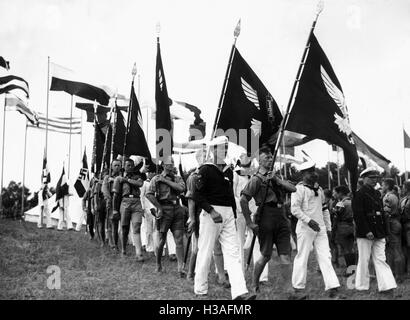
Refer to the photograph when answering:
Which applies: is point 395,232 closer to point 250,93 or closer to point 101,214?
point 250,93

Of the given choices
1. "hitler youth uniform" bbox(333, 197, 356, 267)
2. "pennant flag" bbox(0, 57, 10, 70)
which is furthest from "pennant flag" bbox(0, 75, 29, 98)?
"hitler youth uniform" bbox(333, 197, 356, 267)

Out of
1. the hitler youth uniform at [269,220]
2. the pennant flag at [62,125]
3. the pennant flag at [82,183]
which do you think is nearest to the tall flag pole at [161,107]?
the hitler youth uniform at [269,220]

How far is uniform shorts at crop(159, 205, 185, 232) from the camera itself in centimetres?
1060

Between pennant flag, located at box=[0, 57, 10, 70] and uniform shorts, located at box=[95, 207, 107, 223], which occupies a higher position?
pennant flag, located at box=[0, 57, 10, 70]

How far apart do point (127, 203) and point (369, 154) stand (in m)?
8.45

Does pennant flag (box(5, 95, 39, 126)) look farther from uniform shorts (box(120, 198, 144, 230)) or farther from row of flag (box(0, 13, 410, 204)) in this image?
uniform shorts (box(120, 198, 144, 230))

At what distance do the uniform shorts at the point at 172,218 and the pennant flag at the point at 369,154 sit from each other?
26.2 ft

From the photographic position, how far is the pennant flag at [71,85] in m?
16.5

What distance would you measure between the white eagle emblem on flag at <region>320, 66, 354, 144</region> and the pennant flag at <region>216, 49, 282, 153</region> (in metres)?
1.66

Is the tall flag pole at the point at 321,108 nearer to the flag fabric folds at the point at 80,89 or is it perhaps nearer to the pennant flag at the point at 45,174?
the flag fabric folds at the point at 80,89

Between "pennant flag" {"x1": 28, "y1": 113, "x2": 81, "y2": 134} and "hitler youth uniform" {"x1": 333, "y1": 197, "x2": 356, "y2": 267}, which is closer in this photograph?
"hitler youth uniform" {"x1": 333, "y1": 197, "x2": 356, "y2": 267}

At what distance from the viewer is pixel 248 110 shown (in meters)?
10.2

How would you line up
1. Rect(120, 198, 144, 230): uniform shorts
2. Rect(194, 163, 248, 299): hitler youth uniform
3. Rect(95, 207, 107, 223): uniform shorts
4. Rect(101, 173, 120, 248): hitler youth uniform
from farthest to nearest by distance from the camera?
Rect(95, 207, 107, 223): uniform shorts → Rect(101, 173, 120, 248): hitler youth uniform → Rect(120, 198, 144, 230): uniform shorts → Rect(194, 163, 248, 299): hitler youth uniform

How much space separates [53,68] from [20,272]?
26.7 feet
